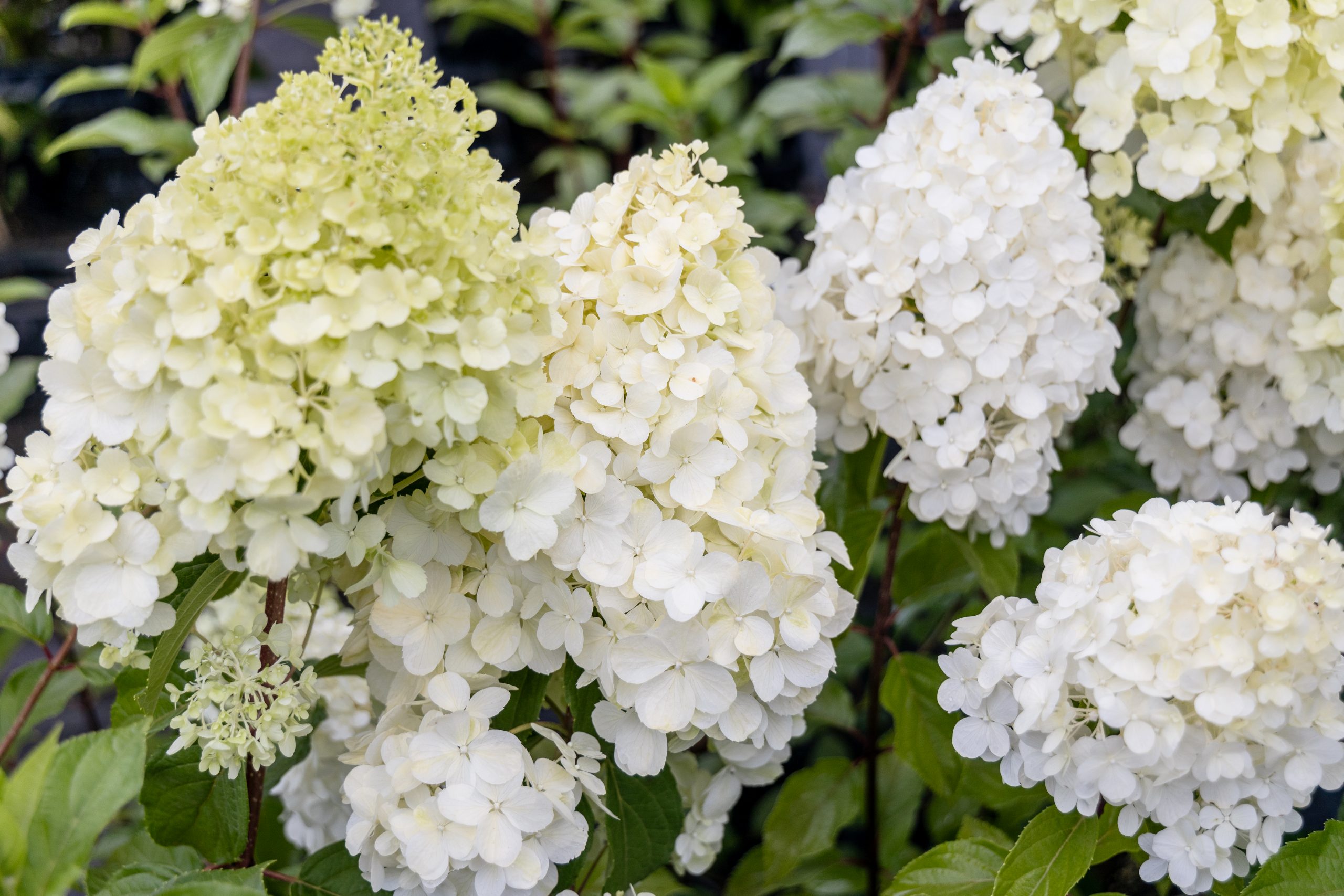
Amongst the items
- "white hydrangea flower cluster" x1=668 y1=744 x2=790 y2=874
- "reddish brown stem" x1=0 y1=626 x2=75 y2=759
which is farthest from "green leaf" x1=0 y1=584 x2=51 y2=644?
"white hydrangea flower cluster" x1=668 y1=744 x2=790 y2=874

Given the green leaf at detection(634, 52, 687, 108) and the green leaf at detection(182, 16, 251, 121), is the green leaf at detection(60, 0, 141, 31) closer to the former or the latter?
the green leaf at detection(182, 16, 251, 121)

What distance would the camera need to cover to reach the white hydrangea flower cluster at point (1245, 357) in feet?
3.24

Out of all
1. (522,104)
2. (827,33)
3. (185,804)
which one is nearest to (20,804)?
(185,804)

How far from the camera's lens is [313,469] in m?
0.62

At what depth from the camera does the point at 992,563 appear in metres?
0.99

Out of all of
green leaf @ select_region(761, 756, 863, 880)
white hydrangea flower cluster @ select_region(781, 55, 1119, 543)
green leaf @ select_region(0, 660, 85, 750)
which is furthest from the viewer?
green leaf @ select_region(761, 756, 863, 880)

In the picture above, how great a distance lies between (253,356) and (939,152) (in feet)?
1.91

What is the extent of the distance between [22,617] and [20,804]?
0.41 meters

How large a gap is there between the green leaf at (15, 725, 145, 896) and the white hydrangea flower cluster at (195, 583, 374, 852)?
1.10 feet

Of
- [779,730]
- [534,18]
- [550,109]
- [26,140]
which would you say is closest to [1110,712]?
[779,730]

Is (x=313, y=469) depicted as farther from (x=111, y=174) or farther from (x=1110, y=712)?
(x=111, y=174)

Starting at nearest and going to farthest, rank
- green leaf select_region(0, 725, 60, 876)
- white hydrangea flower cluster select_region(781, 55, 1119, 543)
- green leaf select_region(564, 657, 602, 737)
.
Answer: green leaf select_region(0, 725, 60, 876), green leaf select_region(564, 657, 602, 737), white hydrangea flower cluster select_region(781, 55, 1119, 543)

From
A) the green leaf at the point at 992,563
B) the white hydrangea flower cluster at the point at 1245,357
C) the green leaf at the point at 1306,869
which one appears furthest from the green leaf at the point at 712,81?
the green leaf at the point at 1306,869

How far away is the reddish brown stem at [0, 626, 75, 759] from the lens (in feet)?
2.72
